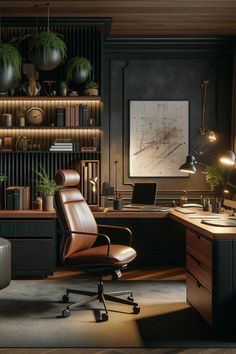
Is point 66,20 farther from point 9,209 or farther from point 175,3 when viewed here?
point 9,209

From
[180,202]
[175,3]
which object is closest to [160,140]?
[180,202]

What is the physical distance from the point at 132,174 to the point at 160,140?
0.56 metres

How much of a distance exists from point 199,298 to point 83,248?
114cm

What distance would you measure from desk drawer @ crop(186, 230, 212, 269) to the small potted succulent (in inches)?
95.4

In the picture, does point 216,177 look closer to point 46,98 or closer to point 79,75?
point 79,75

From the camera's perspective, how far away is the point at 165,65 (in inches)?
261

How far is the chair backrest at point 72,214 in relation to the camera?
14.0ft

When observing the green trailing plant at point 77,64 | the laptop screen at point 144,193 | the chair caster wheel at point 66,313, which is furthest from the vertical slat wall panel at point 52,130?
the chair caster wheel at point 66,313

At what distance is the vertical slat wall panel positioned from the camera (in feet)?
20.4

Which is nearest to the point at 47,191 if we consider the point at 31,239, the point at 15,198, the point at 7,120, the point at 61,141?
the point at 15,198

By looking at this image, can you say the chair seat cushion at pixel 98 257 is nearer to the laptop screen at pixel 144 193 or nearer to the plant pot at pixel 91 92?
the laptop screen at pixel 144 193

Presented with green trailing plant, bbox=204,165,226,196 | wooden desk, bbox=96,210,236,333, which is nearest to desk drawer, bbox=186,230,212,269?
wooden desk, bbox=96,210,236,333

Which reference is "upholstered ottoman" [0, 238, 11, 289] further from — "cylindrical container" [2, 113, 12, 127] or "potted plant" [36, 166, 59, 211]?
"cylindrical container" [2, 113, 12, 127]

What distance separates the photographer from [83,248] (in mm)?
4523
